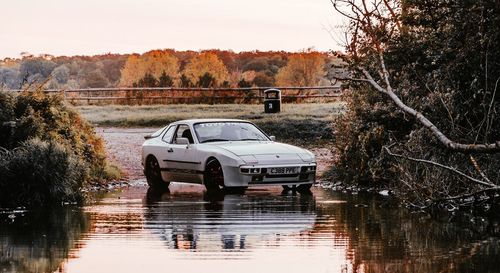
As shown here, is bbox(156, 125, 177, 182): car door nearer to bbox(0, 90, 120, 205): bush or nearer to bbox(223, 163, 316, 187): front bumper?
bbox(0, 90, 120, 205): bush

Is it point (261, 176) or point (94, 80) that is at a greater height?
point (94, 80)

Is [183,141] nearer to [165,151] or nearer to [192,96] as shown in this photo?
[165,151]

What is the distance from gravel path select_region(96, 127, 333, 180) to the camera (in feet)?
113

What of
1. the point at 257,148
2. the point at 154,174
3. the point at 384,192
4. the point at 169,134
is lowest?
the point at 384,192

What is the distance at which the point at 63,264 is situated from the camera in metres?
14.1

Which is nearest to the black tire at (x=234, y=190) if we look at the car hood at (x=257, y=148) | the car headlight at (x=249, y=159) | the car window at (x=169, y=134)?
the car hood at (x=257, y=148)

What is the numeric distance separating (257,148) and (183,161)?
6.10 ft

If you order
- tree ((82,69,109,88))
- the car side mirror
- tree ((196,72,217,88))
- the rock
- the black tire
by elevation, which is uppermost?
tree ((82,69,109,88))

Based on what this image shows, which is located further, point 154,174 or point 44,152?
point 154,174

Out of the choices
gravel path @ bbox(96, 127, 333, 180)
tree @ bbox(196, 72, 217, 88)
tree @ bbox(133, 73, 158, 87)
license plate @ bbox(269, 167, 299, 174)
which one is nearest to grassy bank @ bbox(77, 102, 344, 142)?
gravel path @ bbox(96, 127, 333, 180)

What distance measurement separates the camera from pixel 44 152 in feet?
79.6

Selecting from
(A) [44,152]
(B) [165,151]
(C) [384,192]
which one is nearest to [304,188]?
(C) [384,192]

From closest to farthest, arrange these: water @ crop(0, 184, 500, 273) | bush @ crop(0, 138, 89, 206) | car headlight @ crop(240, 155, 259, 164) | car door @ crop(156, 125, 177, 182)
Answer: water @ crop(0, 184, 500, 273), bush @ crop(0, 138, 89, 206), car headlight @ crop(240, 155, 259, 164), car door @ crop(156, 125, 177, 182)

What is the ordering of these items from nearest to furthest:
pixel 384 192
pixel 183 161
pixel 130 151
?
pixel 384 192 < pixel 183 161 < pixel 130 151
